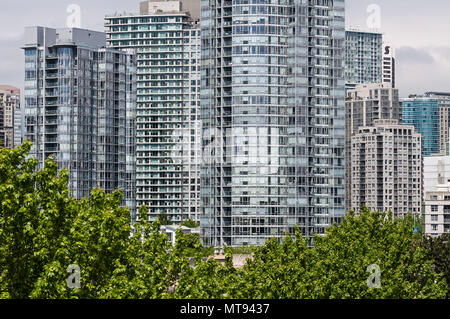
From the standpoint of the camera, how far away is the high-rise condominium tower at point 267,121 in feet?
615

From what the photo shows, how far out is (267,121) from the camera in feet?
620

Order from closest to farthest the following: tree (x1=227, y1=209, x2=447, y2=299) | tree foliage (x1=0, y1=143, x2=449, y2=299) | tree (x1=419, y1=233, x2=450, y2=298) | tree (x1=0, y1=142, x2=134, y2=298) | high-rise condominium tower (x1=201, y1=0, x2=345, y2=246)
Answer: tree (x1=0, y1=142, x2=134, y2=298) < tree foliage (x1=0, y1=143, x2=449, y2=299) < tree (x1=227, y1=209, x2=447, y2=299) < tree (x1=419, y1=233, x2=450, y2=298) < high-rise condominium tower (x1=201, y1=0, x2=345, y2=246)

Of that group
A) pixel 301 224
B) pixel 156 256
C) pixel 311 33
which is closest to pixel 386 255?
pixel 156 256

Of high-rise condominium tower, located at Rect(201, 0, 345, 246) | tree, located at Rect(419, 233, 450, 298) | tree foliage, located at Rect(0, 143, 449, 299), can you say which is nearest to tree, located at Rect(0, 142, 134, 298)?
tree foliage, located at Rect(0, 143, 449, 299)

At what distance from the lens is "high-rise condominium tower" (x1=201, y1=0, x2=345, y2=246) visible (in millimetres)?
187500

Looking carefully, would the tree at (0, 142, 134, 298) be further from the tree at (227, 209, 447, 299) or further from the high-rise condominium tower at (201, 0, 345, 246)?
the high-rise condominium tower at (201, 0, 345, 246)

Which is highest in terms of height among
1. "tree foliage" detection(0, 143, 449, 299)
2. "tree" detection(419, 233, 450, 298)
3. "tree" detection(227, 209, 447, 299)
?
"tree foliage" detection(0, 143, 449, 299)

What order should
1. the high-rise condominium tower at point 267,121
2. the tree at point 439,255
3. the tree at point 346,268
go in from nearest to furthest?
1. the tree at point 346,268
2. the tree at point 439,255
3. the high-rise condominium tower at point 267,121

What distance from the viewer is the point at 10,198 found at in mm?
46750

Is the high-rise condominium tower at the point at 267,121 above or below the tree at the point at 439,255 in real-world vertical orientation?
above

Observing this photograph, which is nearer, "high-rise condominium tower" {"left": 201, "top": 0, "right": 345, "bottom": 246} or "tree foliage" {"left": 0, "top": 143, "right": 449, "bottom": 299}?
"tree foliage" {"left": 0, "top": 143, "right": 449, "bottom": 299}

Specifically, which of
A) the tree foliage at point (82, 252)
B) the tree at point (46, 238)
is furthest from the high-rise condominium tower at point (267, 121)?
the tree at point (46, 238)

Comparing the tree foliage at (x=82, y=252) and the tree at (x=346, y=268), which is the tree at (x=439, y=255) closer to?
the tree at (x=346, y=268)
